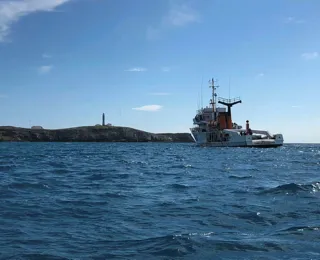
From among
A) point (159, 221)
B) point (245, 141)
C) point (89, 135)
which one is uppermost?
point (89, 135)

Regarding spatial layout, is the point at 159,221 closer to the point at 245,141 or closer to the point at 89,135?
the point at 245,141

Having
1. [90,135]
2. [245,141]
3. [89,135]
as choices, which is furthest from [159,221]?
[90,135]

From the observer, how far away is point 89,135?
182875mm

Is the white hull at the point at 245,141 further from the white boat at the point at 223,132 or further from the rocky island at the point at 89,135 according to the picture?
the rocky island at the point at 89,135

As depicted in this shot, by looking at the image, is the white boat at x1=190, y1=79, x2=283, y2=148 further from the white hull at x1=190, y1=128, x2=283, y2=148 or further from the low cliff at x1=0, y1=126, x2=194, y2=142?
the low cliff at x1=0, y1=126, x2=194, y2=142

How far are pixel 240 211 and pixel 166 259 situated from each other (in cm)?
491

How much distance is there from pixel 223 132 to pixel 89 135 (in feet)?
363

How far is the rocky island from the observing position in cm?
17025

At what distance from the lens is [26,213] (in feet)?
36.5

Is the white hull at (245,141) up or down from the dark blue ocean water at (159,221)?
up

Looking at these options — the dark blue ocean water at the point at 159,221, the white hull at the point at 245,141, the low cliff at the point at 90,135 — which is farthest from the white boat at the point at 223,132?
the low cliff at the point at 90,135

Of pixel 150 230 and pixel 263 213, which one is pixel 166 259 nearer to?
pixel 150 230

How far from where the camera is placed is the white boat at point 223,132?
7625cm

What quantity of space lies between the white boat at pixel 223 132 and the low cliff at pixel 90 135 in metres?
92.6
